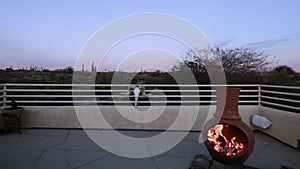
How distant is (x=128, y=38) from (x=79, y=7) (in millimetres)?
1588

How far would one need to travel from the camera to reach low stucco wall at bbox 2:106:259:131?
461 cm

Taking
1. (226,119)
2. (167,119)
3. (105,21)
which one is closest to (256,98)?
(167,119)

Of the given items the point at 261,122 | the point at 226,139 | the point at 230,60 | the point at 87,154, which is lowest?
the point at 87,154

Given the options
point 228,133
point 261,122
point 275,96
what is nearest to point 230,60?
point 275,96

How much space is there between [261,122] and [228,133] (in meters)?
2.10

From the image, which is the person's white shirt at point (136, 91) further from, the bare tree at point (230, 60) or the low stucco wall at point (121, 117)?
the bare tree at point (230, 60)

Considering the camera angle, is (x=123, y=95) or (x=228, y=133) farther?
(x=123, y=95)

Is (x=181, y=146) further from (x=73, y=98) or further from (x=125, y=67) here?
(x=125, y=67)

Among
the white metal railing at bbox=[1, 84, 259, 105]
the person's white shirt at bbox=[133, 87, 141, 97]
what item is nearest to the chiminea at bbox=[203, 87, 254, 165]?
the white metal railing at bbox=[1, 84, 259, 105]

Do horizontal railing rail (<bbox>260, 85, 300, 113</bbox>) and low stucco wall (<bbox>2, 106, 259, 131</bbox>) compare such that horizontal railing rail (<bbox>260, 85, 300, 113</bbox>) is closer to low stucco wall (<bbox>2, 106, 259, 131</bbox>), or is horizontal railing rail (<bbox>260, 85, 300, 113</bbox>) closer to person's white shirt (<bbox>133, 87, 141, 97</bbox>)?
low stucco wall (<bbox>2, 106, 259, 131</bbox>)

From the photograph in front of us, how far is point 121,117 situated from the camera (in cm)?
467

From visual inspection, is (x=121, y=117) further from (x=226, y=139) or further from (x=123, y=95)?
(x=226, y=139)

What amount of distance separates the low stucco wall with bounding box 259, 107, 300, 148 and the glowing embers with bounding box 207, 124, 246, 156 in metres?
1.71

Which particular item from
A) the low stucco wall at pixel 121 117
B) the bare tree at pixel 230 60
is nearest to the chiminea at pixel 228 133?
the low stucco wall at pixel 121 117
